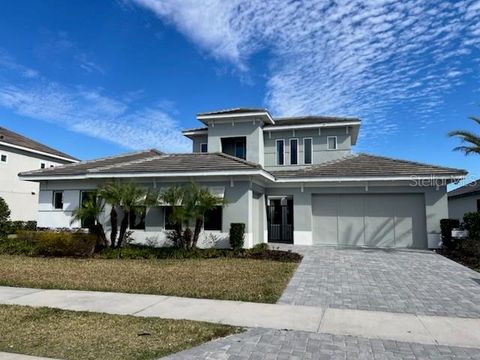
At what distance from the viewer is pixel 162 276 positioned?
11.7 meters

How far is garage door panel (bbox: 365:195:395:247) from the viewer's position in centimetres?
1983

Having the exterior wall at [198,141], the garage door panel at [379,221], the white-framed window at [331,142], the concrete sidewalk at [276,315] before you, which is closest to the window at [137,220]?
the concrete sidewalk at [276,315]

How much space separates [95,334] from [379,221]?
55.5ft

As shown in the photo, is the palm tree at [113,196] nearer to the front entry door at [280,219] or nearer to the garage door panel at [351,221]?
the front entry door at [280,219]

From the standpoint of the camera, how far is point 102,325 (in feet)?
22.7

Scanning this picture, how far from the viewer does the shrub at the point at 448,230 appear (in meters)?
18.0

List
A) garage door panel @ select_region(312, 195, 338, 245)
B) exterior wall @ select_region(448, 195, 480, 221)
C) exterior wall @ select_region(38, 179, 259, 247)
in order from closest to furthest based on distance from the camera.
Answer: exterior wall @ select_region(38, 179, 259, 247)
garage door panel @ select_region(312, 195, 338, 245)
exterior wall @ select_region(448, 195, 480, 221)

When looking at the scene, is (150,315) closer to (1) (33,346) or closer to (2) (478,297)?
(1) (33,346)

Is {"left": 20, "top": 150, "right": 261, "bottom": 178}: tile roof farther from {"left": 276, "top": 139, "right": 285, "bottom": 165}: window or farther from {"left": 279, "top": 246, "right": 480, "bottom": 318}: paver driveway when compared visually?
{"left": 276, "top": 139, "right": 285, "bottom": 165}: window

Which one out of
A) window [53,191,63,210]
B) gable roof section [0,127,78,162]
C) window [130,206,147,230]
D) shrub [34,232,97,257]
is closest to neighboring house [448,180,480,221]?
window [130,206,147,230]

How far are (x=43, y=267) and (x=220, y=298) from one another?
8025 millimetres

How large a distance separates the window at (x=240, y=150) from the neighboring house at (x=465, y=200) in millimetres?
18843

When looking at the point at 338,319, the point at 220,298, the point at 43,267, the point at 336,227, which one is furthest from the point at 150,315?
the point at 336,227

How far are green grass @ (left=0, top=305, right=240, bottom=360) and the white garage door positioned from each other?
581 inches
